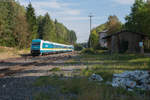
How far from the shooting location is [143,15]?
1741 inches

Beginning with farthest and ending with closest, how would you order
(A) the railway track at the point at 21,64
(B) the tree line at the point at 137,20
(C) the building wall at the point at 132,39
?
(B) the tree line at the point at 137,20 < (C) the building wall at the point at 132,39 < (A) the railway track at the point at 21,64

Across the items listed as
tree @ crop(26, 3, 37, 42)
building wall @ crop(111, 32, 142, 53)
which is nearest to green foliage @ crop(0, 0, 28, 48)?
tree @ crop(26, 3, 37, 42)

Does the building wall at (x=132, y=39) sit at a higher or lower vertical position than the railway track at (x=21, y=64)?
higher

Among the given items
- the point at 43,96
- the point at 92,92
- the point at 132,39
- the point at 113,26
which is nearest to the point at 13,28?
the point at 113,26

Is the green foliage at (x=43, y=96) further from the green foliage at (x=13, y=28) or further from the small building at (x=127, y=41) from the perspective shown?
the green foliage at (x=13, y=28)

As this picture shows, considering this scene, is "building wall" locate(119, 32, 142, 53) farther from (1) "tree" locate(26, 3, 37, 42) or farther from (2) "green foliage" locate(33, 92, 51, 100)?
(2) "green foliage" locate(33, 92, 51, 100)

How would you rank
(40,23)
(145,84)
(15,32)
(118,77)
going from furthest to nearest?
1. (40,23)
2. (15,32)
3. (118,77)
4. (145,84)

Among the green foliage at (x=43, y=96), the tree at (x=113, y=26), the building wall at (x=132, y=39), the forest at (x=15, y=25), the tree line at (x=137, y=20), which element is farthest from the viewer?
the tree at (x=113, y=26)

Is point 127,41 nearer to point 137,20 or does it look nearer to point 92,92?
point 137,20

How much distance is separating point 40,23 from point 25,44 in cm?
2654

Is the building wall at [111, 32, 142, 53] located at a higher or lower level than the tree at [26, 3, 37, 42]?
lower

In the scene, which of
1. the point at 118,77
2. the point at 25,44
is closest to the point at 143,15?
the point at 25,44

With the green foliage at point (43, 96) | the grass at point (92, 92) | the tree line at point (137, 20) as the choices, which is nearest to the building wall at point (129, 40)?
the tree line at point (137, 20)

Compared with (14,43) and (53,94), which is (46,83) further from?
(14,43)
